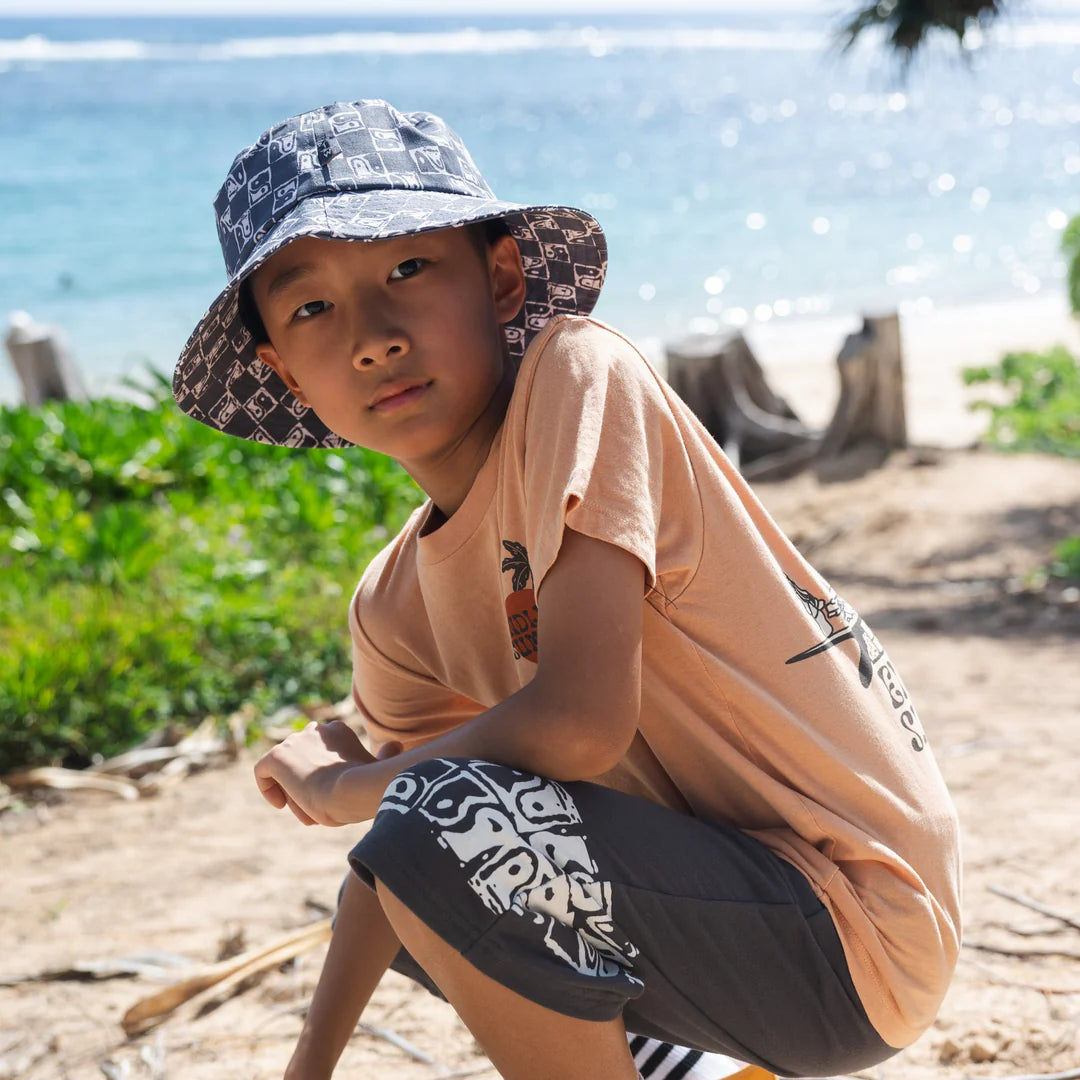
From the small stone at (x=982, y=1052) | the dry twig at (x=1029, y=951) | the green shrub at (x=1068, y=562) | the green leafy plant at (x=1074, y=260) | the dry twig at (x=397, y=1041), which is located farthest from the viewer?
the green leafy plant at (x=1074, y=260)

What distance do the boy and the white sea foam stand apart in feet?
184

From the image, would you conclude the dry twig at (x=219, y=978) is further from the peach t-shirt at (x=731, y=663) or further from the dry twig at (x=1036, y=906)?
the dry twig at (x=1036, y=906)

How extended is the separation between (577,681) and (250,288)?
2.70 feet

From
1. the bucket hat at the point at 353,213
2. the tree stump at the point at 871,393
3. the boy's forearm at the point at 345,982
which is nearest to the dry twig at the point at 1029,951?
the boy's forearm at the point at 345,982

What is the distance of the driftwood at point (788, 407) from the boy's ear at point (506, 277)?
461cm

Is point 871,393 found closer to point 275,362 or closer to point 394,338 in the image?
point 275,362

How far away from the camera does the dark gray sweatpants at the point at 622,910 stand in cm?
133

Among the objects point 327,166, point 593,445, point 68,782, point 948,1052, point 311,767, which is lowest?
point 948,1052

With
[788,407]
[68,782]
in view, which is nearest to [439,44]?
[788,407]

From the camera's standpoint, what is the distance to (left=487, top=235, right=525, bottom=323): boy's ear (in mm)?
1769

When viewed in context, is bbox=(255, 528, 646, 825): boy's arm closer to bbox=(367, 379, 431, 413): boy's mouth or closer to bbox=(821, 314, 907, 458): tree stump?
bbox=(367, 379, 431, 413): boy's mouth

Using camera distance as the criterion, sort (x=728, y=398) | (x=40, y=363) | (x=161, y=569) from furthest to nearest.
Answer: (x=728, y=398), (x=40, y=363), (x=161, y=569)

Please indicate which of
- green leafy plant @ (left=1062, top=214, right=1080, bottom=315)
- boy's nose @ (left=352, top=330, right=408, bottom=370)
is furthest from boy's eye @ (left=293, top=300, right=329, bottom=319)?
green leafy plant @ (left=1062, top=214, right=1080, bottom=315)

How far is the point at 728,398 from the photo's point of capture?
6.83 meters
